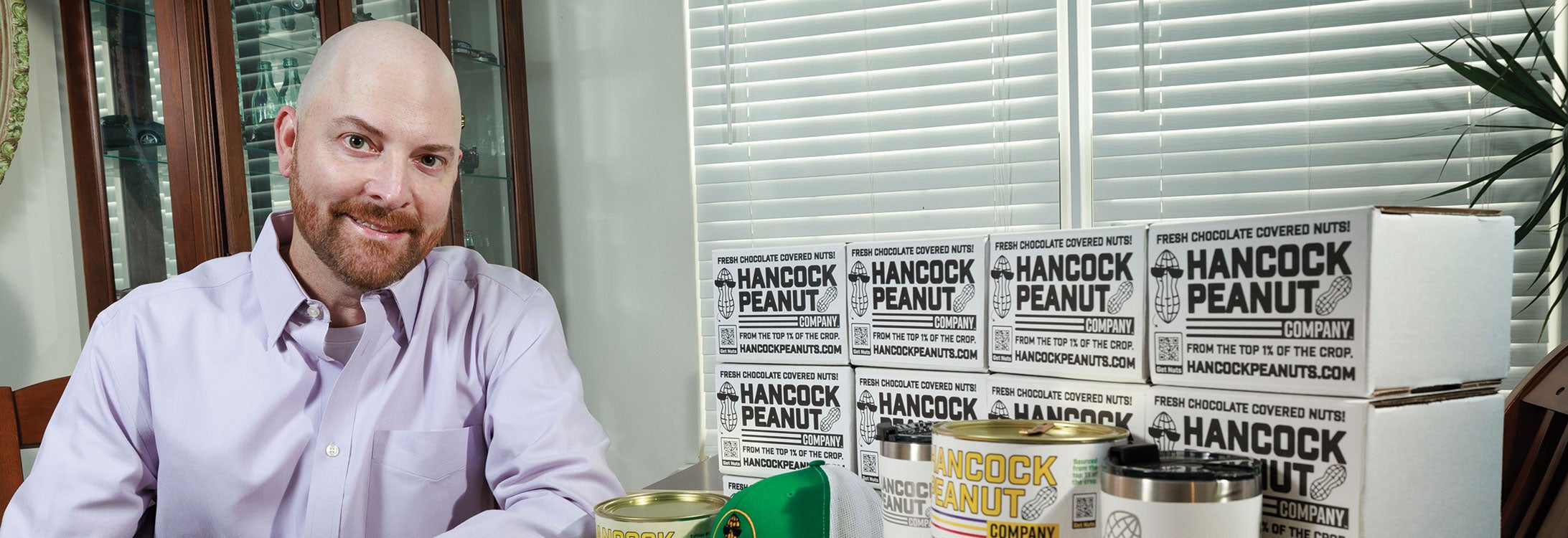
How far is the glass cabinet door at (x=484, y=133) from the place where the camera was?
240 cm

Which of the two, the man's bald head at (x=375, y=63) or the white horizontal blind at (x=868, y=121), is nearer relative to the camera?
the man's bald head at (x=375, y=63)

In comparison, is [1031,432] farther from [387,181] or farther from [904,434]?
[387,181]

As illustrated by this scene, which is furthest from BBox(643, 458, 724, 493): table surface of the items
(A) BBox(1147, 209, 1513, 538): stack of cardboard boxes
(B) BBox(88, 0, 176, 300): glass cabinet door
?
(B) BBox(88, 0, 176, 300): glass cabinet door

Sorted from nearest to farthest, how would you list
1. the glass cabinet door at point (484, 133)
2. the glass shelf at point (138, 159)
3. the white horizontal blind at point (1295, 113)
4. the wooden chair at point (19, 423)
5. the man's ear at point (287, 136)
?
1. the man's ear at point (287, 136)
2. the wooden chair at point (19, 423)
3. the glass shelf at point (138, 159)
4. the white horizontal blind at point (1295, 113)
5. the glass cabinet door at point (484, 133)

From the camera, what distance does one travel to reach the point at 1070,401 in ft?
2.32

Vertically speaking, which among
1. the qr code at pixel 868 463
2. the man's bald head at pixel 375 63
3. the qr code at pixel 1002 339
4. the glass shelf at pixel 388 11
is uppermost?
the glass shelf at pixel 388 11

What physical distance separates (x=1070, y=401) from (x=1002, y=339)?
84 mm

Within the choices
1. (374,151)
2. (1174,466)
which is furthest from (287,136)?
(1174,466)

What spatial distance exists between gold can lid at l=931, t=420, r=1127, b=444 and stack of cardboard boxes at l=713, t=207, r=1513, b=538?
7 centimetres

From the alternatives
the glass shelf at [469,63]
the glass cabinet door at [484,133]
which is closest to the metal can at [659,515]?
the glass cabinet door at [484,133]

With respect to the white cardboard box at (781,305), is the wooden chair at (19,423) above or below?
below

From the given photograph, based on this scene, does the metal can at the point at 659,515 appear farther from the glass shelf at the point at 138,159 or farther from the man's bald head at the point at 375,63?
the glass shelf at the point at 138,159

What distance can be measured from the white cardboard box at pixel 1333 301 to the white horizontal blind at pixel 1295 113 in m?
1.47

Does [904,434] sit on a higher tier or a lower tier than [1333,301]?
lower
